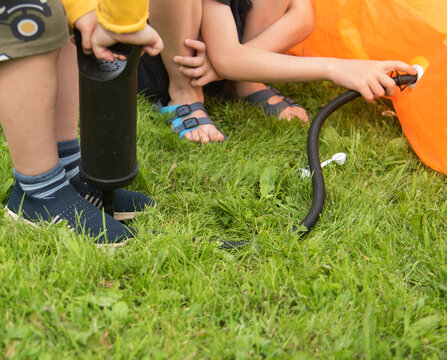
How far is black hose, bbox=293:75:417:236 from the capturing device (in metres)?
1.28

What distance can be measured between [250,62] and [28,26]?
94cm

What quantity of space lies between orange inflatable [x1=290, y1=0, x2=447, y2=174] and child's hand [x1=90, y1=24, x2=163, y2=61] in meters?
0.93

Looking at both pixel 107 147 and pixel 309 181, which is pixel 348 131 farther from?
pixel 107 147

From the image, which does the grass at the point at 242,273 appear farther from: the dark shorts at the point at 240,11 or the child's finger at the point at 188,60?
the dark shorts at the point at 240,11

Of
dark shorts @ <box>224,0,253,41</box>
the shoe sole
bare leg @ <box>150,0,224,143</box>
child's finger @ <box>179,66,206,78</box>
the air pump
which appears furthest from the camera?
dark shorts @ <box>224,0,253,41</box>

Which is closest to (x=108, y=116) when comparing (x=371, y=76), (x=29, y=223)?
(x=29, y=223)

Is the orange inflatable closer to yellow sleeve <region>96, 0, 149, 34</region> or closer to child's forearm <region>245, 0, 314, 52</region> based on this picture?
child's forearm <region>245, 0, 314, 52</region>

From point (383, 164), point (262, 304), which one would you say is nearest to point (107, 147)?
point (262, 304)

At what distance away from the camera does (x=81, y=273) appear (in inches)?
38.7

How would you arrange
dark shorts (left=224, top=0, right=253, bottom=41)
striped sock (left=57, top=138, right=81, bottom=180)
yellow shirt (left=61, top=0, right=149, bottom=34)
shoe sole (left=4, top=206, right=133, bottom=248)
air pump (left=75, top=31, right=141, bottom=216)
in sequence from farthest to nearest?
dark shorts (left=224, top=0, right=253, bottom=41), striped sock (left=57, top=138, right=81, bottom=180), shoe sole (left=4, top=206, right=133, bottom=248), air pump (left=75, top=31, right=141, bottom=216), yellow shirt (left=61, top=0, right=149, bottom=34)

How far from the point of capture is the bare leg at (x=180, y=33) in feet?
5.44

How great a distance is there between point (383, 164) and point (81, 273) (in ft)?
3.47

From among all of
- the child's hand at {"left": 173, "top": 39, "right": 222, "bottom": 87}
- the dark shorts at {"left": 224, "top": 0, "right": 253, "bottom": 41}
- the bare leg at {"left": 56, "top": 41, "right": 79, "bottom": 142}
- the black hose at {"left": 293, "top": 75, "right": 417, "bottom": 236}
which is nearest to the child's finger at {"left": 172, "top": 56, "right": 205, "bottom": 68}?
the child's hand at {"left": 173, "top": 39, "right": 222, "bottom": 87}

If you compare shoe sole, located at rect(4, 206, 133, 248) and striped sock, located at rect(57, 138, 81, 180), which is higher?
striped sock, located at rect(57, 138, 81, 180)
